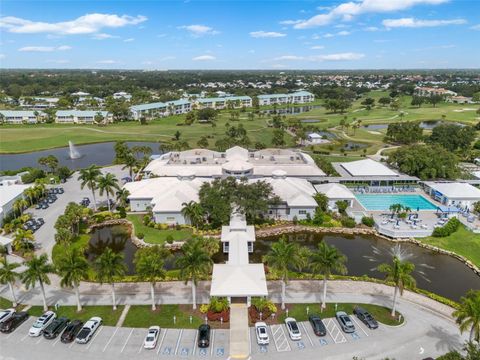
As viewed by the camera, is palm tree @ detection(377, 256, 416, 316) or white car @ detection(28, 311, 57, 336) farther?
palm tree @ detection(377, 256, 416, 316)

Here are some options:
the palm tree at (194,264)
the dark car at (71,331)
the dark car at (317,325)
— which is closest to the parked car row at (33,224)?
the dark car at (71,331)

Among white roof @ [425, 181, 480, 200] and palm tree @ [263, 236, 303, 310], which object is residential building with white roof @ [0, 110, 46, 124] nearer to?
palm tree @ [263, 236, 303, 310]

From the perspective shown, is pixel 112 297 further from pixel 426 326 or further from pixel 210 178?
pixel 210 178

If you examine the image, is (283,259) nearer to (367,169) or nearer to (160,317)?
(160,317)

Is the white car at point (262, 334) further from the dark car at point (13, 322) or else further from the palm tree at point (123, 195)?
the palm tree at point (123, 195)

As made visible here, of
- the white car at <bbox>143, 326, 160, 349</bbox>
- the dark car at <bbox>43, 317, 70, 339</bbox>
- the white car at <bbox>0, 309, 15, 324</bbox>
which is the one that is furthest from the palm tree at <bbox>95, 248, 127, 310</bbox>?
the white car at <bbox>0, 309, 15, 324</bbox>

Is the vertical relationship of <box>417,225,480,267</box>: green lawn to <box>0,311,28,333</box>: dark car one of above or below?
below

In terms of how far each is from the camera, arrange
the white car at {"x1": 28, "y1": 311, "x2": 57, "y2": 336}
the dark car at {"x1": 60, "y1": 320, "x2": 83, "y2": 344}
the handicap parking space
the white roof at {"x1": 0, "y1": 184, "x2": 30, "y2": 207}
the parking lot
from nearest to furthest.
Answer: the handicap parking space
the parking lot
the dark car at {"x1": 60, "y1": 320, "x2": 83, "y2": 344}
the white car at {"x1": 28, "y1": 311, "x2": 57, "y2": 336}
the white roof at {"x1": 0, "y1": 184, "x2": 30, "y2": 207}
